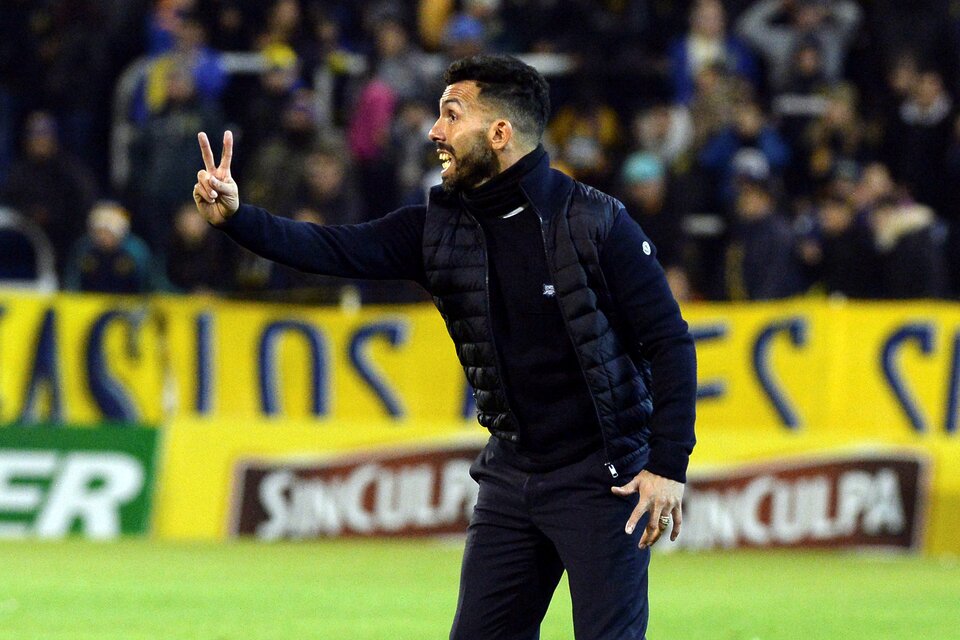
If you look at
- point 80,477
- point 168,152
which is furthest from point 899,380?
point 168,152

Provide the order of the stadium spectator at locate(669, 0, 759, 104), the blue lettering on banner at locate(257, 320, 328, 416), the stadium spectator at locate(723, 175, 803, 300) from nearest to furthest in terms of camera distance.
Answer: the blue lettering on banner at locate(257, 320, 328, 416) → the stadium spectator at locate(723, 175, 803, 300) → the stadium spectator at locate(669, 0, 759, 104)

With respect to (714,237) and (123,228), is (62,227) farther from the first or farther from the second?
(714,237)

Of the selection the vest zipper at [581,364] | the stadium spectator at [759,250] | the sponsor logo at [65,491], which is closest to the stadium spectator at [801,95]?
the stadium spectator at [759,250]

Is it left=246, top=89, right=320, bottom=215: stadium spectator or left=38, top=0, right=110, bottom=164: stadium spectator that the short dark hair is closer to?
left=246, top=89, right=320, bottom=215: stadium spectator

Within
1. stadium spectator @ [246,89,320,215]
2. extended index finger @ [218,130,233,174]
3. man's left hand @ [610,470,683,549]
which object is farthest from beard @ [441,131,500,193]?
stadium spectator @ [246,89,320,215]

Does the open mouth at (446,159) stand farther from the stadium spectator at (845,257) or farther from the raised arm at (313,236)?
the stadium spectator at (845,257)

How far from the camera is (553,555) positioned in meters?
5.57

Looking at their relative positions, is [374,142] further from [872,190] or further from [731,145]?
[872,190]

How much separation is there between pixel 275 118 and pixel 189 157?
942 mm

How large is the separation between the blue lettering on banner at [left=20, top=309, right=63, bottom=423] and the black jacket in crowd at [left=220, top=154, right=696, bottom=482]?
829 cm

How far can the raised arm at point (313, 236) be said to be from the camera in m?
5.27

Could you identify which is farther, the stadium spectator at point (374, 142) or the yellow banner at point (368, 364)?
the stadium spectator at point (374, 142)

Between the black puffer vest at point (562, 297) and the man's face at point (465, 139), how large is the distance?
14cm

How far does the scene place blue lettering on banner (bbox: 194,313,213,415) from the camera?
1353 cm
